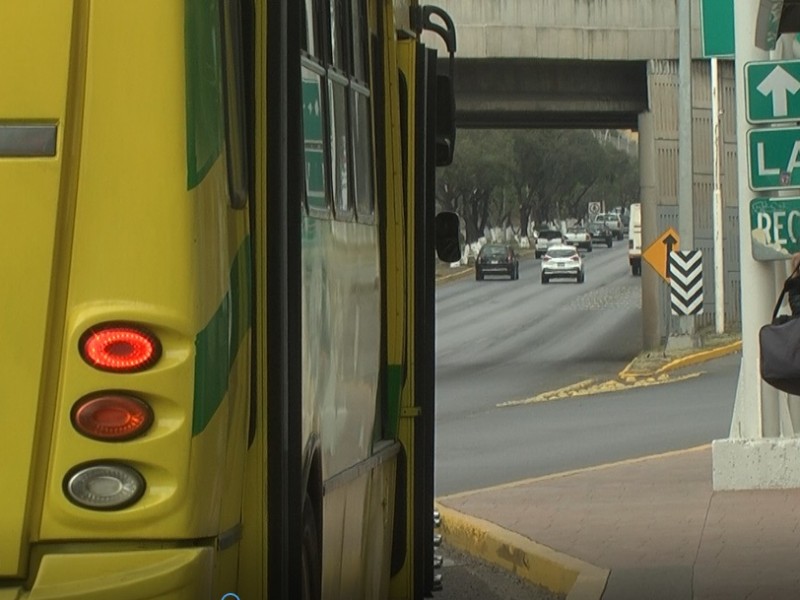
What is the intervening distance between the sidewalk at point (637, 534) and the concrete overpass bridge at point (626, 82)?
25716 mm

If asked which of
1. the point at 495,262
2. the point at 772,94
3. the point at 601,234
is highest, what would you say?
the point at 601,234

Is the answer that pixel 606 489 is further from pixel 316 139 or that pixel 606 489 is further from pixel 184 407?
pixel 184 407

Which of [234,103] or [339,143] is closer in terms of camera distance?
[234,103]

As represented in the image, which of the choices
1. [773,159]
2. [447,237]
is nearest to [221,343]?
[447,237]

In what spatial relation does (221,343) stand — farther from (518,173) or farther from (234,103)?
(518,173)

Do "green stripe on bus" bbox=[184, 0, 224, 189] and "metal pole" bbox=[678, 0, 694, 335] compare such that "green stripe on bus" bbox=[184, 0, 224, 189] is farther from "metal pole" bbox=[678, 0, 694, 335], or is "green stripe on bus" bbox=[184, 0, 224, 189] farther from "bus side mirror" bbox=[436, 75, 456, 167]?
"metal pole" bbox=[678, 0, 694, 335]

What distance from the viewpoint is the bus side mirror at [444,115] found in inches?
332

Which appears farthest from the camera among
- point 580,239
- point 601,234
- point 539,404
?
point 601,234

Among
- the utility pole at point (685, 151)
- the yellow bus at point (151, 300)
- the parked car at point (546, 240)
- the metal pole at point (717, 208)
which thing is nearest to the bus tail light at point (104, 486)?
the yellow bus at point (151, 300)

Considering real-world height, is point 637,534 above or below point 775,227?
below

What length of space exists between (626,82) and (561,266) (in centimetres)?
2932

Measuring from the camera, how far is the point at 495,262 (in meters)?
73.1

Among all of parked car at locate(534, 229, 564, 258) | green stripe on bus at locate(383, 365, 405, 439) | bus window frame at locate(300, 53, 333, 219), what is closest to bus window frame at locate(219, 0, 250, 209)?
bus window frame at locate(300, 53, 333, 219)

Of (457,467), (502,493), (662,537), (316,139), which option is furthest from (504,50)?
(316,139)
